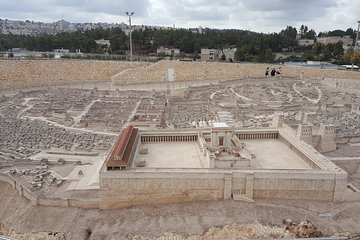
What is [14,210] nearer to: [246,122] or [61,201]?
[61,201]

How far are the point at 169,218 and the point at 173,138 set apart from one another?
574 cm

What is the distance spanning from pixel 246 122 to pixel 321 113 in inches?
328

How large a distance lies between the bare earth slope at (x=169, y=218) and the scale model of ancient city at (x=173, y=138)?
1.41 feet

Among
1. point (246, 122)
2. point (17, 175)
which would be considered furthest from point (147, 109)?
point (17, 175)

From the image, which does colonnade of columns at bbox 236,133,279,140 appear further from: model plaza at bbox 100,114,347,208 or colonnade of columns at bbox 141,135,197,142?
model plaza at bbox 100,114,347,208

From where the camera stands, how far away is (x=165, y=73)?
164ft

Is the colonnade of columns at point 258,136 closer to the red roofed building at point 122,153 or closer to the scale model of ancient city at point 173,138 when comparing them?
the scale model of ancient city at point 173,138

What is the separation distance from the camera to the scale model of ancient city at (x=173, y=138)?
1600cm

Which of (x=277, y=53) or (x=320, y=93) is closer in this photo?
(x=320, y=93)

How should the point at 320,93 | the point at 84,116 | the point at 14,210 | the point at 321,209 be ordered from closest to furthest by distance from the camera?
the point at 321,209 < the point at 14,210 < the point at 84,116 < the point at 320,93

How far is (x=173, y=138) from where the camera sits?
20172 millimetres

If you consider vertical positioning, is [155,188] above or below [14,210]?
above

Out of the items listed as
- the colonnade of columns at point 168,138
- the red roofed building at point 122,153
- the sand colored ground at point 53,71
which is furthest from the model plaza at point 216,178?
the sand colored ground at point 53,71

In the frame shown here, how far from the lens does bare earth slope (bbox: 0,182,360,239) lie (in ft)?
48.4
